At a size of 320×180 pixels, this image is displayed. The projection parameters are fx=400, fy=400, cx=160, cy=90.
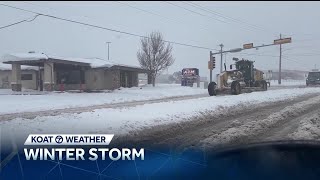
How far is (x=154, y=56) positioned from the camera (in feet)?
159

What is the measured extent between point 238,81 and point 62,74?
20584 millimetres

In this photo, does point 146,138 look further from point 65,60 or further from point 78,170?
point 65,60

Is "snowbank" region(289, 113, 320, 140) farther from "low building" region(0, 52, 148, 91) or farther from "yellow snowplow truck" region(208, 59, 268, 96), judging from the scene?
"low building" region(0, 52, 148, 91)

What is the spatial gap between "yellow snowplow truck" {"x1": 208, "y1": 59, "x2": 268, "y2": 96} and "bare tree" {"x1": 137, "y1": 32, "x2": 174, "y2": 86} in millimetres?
12058

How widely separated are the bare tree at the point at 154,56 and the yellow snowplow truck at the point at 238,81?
12058mm

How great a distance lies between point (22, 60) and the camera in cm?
3378

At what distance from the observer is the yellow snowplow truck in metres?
30.2

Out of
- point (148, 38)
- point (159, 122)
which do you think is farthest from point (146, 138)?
point (148, 38)

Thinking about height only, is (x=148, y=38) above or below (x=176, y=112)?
above

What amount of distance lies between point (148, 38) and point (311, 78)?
25.4 meters

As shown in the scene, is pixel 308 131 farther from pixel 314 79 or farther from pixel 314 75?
pixel 314 75

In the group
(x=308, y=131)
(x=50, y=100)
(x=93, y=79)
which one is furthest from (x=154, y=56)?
(x=308, y=131)

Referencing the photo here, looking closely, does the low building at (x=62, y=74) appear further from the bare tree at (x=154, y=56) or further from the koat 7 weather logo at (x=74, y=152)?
the koat 7 weather logo at (x=74, y=152)

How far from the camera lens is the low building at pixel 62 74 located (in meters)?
37.8
